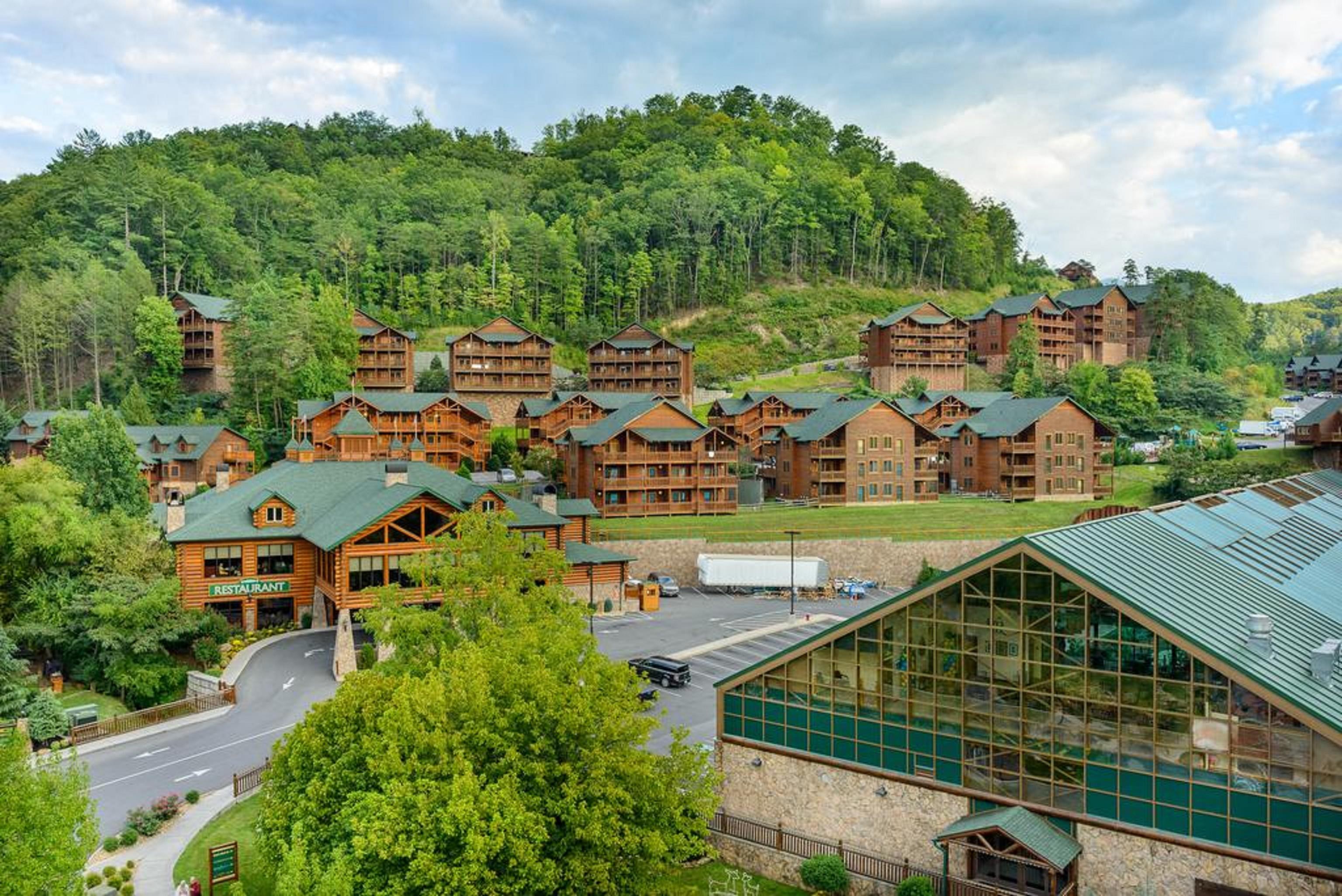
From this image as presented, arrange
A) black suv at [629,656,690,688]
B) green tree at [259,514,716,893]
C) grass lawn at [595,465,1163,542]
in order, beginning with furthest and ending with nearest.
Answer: grass lawn at [595,465,1163,542]
black suv at [629,656,690,688]
green tree at [259,514,716,893]

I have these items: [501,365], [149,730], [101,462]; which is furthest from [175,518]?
[501,365]

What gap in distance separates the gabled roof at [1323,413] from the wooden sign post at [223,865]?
77207mm

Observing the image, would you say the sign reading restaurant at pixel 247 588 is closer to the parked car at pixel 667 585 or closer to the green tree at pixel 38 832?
the parked car at pixel 667 585

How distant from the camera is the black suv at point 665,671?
4125cm

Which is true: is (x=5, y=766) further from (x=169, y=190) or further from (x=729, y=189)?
(x=729, y=189)

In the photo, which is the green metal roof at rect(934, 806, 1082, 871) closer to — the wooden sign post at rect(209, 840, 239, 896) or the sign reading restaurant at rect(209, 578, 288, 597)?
the wooden sign post at rect(209, 840, 239, 896)

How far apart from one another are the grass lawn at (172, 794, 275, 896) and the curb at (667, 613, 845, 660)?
20.1 m

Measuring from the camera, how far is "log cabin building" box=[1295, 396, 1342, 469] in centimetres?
7206

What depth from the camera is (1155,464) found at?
84.4 m

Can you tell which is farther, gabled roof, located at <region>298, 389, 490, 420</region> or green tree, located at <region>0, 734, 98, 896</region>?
gabled roof, located at <region>298, 389, 490, 420</region>

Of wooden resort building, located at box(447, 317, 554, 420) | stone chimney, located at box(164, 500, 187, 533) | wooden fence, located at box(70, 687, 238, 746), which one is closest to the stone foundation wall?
stone chimney, located at box(164, 500, 187, 533)

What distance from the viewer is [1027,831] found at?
21.8 meters

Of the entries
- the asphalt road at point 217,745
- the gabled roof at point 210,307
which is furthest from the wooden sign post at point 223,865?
the gabled roof at point 210,307

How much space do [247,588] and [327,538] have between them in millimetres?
6352
